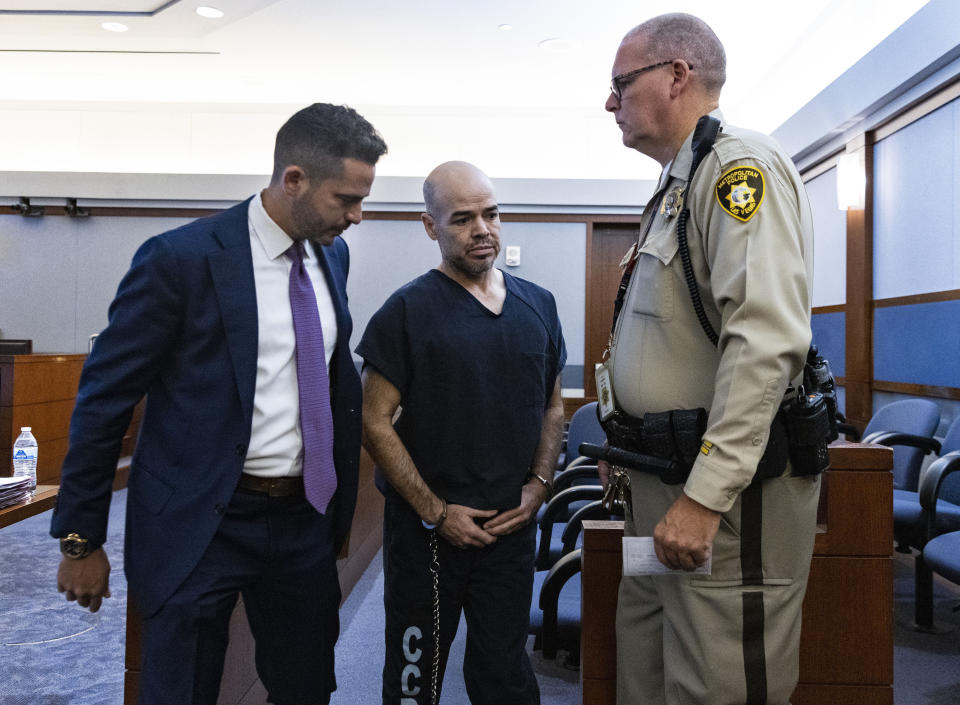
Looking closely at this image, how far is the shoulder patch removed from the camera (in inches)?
42.6

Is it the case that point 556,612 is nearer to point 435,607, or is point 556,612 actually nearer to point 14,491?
point 435,607

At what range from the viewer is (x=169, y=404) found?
4.24 ft

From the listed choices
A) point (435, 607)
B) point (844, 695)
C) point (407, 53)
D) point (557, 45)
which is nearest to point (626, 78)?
point (435, 607)

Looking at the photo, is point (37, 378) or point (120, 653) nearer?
point (120, 653)

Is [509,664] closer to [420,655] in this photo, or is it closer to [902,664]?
[420,655]

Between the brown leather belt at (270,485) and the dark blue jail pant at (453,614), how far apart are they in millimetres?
344

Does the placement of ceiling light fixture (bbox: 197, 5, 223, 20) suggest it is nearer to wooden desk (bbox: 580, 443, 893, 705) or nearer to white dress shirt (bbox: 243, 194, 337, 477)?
white dress shirt (bbox: 243, 194, 337, 477)

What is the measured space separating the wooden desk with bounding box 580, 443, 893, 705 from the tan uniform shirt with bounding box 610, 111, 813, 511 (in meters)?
0.56

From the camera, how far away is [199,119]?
6.94 m

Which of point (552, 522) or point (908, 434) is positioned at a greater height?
point (908, 434)

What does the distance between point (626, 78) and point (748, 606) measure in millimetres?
904

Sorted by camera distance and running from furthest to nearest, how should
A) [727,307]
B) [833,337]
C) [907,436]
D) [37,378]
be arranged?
[37,378] → [833,337] → [907,436] → [727,307]

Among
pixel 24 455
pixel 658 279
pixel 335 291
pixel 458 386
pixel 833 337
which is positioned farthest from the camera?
pixel 833 337

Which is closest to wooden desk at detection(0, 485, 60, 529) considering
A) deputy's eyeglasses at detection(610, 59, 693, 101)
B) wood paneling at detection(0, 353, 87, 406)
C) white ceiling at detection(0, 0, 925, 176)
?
deputy's eyeglasses at detection(610, 59, 693, 101)
